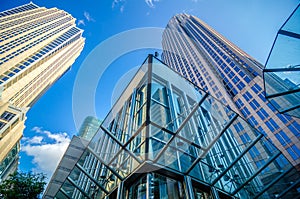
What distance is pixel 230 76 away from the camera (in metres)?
47.3

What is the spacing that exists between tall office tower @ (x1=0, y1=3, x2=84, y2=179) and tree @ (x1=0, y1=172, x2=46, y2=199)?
114 ft

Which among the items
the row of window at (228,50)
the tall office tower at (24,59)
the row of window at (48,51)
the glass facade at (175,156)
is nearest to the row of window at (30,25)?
the tall office tower at (24,59)

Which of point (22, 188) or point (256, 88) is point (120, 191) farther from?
point (256, 88)

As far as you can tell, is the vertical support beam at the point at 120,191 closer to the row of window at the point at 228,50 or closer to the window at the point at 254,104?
the window at the point at 254,104

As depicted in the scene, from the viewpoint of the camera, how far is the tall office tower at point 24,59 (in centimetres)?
4328

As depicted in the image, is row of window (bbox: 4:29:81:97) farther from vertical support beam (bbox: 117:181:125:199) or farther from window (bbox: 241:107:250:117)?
window (bbox: 241:107:250:117)

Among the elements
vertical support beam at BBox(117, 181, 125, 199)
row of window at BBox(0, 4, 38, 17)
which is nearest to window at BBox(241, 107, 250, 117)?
vertical support beam at BBox(117, 181, 125, 199)

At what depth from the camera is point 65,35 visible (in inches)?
3455

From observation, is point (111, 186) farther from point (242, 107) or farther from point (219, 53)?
point (219, 53)

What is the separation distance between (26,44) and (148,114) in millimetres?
72151


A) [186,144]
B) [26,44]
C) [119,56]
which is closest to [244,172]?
[186,144]

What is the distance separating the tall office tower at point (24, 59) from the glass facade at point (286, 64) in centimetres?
5088

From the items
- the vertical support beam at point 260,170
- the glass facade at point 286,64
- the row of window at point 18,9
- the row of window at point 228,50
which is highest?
the row of window at point 18,9

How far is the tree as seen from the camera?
35.4 feet
